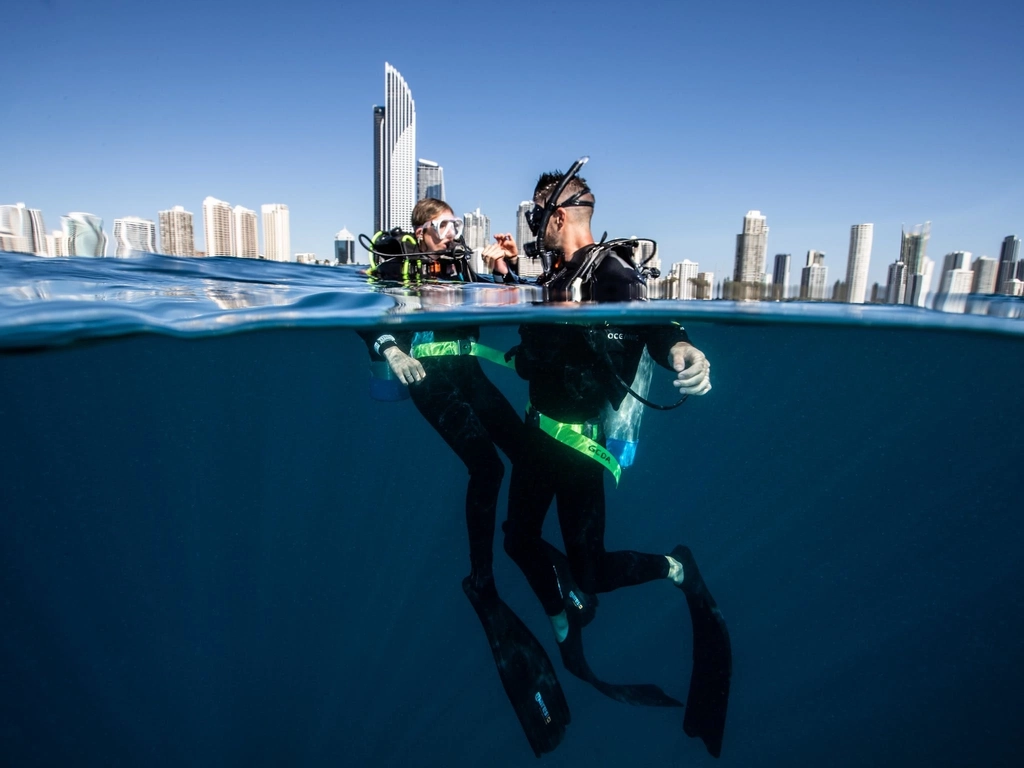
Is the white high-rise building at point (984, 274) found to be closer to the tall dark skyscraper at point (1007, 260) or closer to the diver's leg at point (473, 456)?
the tall dark skyscraper at point (1007, 260)

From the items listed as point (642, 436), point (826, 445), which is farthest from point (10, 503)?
point (826, 445)

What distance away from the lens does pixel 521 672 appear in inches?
214

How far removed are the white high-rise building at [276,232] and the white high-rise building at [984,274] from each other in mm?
12974

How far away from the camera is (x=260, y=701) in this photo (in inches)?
338

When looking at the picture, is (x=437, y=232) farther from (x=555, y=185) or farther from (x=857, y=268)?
(x=857, y=268)

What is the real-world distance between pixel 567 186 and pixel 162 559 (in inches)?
386

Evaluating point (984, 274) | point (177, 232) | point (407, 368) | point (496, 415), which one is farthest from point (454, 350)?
point (177, 232)

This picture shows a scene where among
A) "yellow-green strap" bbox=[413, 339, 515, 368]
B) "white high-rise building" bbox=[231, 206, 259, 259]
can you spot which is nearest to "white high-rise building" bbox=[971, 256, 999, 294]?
"yellow-green strap" bbox=[413, 339, 515, 368]

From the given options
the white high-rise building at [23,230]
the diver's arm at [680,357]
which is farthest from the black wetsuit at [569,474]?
the white high-rise building at [23,230]

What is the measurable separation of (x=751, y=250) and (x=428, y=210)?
494cm

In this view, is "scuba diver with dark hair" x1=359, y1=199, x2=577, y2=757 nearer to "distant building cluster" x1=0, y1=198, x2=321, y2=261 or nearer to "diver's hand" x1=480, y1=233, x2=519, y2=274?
"diver's hand" x1=480, y1=233, x2=519, y2=274

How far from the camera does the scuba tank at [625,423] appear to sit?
16.5 ft

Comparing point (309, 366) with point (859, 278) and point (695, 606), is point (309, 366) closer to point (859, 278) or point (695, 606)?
point (695, 606)

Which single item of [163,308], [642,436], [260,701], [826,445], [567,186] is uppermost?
[567,186]
